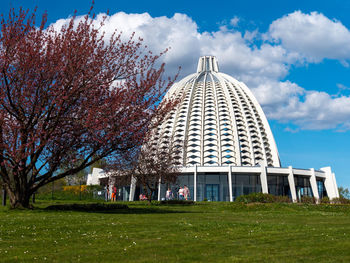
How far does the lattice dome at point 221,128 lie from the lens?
82.7 metres

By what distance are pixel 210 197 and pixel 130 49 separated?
155ft

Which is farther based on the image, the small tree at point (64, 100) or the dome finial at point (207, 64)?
the dome finial at point (207, 64)

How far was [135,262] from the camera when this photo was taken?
604 centimetres

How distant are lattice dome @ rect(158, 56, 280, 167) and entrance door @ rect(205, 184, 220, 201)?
570 inches

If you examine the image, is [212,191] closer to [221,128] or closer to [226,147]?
[226,147]

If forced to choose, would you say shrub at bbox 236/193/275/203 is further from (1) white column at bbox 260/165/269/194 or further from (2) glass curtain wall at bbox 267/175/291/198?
(2) glass curtain wall at bbox 267/175/291/198

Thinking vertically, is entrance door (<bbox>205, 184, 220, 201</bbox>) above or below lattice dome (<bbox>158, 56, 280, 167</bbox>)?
below

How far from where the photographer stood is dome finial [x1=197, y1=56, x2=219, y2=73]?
4692 inches

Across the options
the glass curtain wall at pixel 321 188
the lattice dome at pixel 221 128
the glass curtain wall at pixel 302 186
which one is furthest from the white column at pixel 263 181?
the lattice dome at pixel 221 128

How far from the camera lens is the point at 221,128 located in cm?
8744

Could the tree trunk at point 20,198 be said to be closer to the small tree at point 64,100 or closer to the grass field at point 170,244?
the small tree at point 64,100

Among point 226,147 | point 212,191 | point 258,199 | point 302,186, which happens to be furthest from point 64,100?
point 226,147

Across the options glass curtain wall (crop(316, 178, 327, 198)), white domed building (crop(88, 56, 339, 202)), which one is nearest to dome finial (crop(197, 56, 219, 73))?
white domed building (crop(88, 56, 339, 202))

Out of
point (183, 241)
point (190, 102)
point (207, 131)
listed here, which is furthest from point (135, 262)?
point (190, 102)
